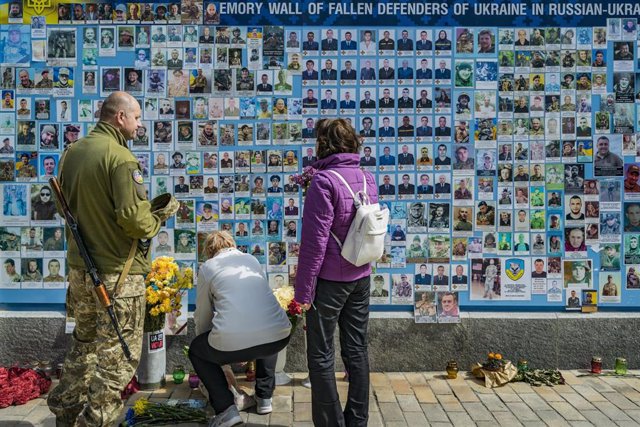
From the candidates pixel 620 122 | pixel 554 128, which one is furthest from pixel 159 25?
pixel 620 122

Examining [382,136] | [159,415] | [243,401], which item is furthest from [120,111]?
[382,136]

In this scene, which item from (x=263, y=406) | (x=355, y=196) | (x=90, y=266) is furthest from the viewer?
(x=263, y=406)

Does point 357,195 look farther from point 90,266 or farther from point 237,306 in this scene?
point 90,266

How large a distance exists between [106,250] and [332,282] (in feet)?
4.38

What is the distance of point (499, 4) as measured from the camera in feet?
18.9

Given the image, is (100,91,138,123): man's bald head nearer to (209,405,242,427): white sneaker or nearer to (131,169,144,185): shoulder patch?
(131,169,144,185): shoulder patch

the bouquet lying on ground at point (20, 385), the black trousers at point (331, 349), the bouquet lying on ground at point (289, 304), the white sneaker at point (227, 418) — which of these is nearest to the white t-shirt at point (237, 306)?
the black trousers at point (331, 349)

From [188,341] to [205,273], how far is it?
152 centimetres

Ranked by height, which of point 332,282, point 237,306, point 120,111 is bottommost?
point 237,306

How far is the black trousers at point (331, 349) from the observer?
4.23m

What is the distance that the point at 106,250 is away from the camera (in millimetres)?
4125

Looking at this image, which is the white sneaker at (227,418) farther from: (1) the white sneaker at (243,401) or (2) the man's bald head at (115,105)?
(2) the man's bald head at (115,105)

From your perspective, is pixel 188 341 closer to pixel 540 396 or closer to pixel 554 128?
pixel 540 396

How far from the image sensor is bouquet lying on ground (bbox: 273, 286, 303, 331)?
17.7ft
